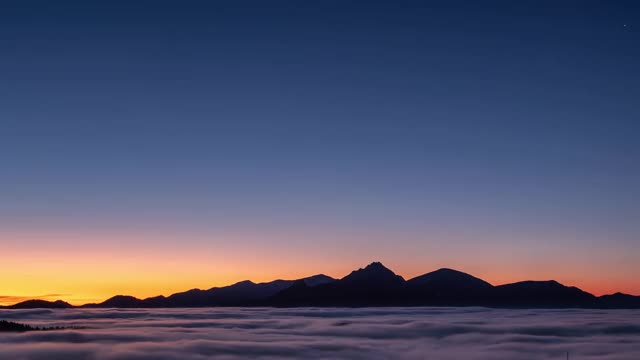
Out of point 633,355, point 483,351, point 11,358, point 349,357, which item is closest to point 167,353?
point 349,357

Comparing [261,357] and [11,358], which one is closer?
[11,358]

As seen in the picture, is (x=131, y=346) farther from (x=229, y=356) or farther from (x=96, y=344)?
(x=229, y=356)

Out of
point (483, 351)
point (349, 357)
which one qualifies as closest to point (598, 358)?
point (483, 351)

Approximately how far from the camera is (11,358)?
115375 millimetres

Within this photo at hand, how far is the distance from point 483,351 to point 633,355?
44087 mm

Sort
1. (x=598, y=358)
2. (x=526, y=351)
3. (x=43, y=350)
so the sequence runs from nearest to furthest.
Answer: (x=43, y=350)
(x=598, y=358)
(x=526, y=351)

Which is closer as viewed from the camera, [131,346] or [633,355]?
[633,355]

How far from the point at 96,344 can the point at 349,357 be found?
77595mm

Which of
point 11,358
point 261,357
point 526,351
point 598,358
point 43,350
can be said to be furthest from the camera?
point 526,351

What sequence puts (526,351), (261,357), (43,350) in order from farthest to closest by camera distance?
(526,351) < (261,357) < (43,350)

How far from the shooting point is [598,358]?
164 m

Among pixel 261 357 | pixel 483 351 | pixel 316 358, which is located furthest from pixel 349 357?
pixel 483 351

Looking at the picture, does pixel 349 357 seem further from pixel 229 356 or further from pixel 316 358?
pixel 229 356

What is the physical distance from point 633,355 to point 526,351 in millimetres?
30461
